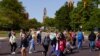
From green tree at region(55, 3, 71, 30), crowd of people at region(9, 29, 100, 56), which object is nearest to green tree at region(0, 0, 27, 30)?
green tree at region(55, 3, 71, 30)

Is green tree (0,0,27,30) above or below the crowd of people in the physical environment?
above

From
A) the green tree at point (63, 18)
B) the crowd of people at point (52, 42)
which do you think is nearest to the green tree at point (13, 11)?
the green tree at point (63, 18)

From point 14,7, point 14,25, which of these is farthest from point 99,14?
point 14,7

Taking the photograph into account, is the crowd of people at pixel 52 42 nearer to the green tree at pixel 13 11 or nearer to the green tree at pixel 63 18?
the green tree at pixel 13 11

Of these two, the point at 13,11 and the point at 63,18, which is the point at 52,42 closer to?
the point at 13,11

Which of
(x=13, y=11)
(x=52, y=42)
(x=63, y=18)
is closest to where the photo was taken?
(x=52, y=42)

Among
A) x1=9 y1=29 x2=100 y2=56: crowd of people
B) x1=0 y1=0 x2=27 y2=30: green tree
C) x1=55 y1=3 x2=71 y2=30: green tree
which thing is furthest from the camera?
x1=55 y1=3 x2=71 y2=30: green tree

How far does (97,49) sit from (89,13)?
289 ft

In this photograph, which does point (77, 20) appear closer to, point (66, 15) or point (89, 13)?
point (89, 13)

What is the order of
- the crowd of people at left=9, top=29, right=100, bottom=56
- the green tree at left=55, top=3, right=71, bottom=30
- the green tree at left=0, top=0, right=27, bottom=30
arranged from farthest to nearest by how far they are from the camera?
1. the green tree at left=55, top=3, right=71, bottom=30
2. the green tree at left=0, top=0, right=27, bottom=30
3. the crowd of people at left=9, top=29, right=100, bottom=56

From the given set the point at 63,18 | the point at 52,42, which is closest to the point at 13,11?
the point at 63,18

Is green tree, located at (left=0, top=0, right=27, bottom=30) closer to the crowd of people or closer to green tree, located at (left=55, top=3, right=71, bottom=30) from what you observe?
green tree, located at (left=55, top=3, right=71, bottom=30)

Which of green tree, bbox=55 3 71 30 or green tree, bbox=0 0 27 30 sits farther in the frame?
green tree, bbox=55 3 71 30

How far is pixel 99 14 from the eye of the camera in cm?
9944
